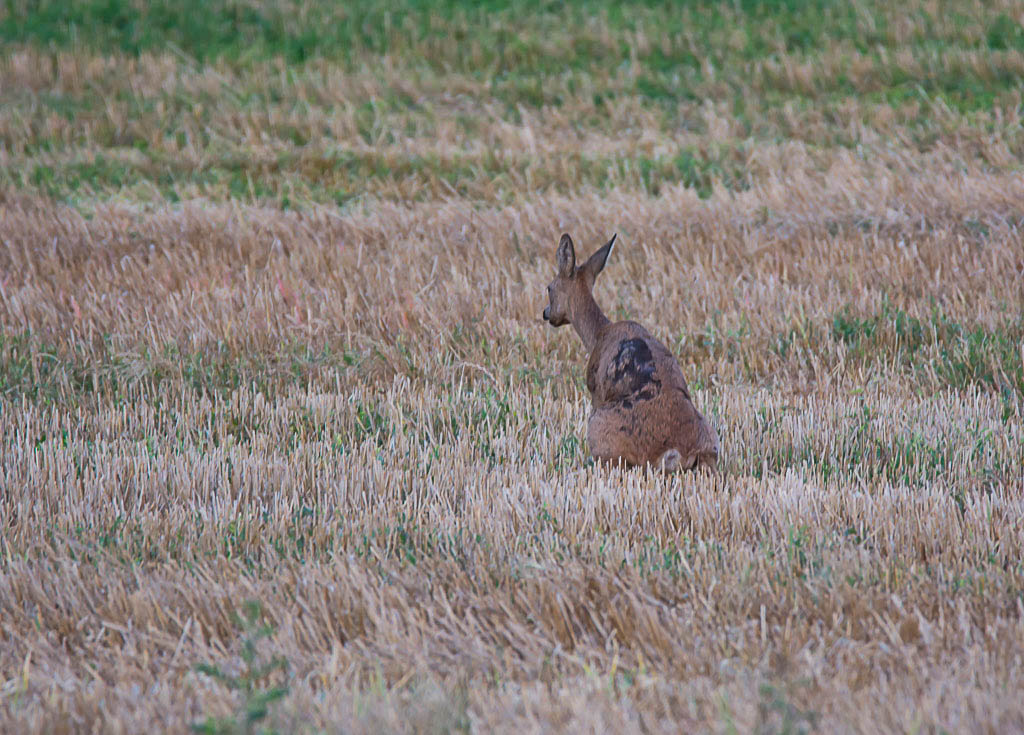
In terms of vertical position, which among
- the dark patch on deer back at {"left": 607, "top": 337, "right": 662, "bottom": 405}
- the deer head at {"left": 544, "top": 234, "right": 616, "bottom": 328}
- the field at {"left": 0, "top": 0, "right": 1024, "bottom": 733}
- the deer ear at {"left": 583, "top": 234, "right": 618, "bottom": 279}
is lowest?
the field at {"left": 0, "top": 0, "right": 1024, "bottom": 733}

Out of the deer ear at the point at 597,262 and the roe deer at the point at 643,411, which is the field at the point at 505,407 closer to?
the roe deer at the point at 643,411

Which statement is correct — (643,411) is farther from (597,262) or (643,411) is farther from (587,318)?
(597,262)

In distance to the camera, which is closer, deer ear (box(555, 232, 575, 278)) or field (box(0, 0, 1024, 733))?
field (box(0, 0, 1024, 733))

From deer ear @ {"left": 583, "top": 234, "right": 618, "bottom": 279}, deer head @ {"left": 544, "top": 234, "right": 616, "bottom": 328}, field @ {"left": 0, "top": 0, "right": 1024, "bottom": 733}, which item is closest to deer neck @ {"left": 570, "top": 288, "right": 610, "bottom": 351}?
deer head @ {"left": 544, "top": 234, "right": 616, "bottom": 328}

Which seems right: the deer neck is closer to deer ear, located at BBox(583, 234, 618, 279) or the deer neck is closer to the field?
deer ear, located at BBox(583, 234, 618, 279)

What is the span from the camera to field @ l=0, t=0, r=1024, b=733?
328 centimetres

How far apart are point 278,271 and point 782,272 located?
13.7ft

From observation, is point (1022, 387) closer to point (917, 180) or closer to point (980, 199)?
point (980, 199)

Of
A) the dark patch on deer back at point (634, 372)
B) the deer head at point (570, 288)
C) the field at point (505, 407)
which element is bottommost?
the field at point (505, 407)

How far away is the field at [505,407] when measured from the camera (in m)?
3.28

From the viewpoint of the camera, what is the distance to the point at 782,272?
9.08m

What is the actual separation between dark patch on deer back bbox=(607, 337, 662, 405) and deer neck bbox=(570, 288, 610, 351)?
0.59 m

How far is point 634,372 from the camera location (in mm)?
5215

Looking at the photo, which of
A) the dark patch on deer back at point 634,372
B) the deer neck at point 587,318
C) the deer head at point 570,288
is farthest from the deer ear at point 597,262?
the dark patch on deer back at point 634,372
